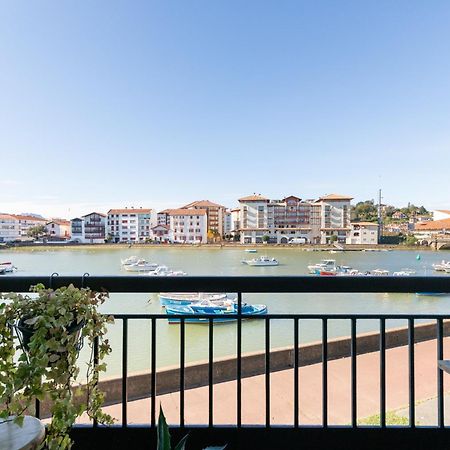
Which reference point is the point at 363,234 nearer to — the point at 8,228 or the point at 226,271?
the point at 226,271

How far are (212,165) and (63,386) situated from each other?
19772mm

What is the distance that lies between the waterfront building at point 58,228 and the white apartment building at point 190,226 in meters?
5.28

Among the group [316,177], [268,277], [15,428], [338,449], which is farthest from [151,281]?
[316,177]

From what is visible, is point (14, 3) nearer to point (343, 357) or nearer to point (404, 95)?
point (343, 357)

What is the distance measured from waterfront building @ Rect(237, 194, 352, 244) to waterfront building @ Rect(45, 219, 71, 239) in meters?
8.44

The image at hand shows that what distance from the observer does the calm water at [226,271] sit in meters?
5.93

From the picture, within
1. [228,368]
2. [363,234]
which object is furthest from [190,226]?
[228,368]

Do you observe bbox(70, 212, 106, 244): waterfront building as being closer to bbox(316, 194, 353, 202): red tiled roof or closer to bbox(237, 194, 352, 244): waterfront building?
bbox(237, 194, 352, 244): waterfront building

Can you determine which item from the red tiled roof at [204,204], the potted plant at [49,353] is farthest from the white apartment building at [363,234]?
the potted plant at [49,353]

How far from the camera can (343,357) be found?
4.30m

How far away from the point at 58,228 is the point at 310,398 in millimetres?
15102

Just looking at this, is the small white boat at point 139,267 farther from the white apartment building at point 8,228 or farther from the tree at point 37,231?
the white apartment building at point 8,228

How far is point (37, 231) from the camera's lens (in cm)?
1231

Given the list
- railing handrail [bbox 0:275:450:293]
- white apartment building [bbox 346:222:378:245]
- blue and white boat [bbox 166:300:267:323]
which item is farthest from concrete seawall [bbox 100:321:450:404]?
white apartment building [bbox 346:222:378:245]
